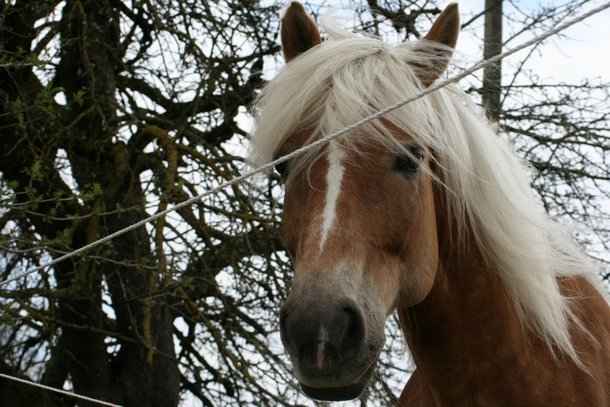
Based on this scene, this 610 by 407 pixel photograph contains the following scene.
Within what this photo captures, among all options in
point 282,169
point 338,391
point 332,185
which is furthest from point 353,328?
point 282,169

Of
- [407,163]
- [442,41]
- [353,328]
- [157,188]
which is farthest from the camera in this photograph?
[157,188]

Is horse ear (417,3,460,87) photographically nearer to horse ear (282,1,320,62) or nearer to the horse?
the horse

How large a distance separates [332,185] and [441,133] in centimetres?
38

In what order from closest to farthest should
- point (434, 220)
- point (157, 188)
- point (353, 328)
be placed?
point (353, 328), point (434, 220), point (157, 188)

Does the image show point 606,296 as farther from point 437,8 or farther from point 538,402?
point 437,8

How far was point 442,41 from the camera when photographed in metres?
2.57

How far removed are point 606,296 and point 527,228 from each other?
0.46m

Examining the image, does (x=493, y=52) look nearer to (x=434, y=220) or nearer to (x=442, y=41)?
(x=442, y=41)

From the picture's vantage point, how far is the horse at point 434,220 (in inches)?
86.7

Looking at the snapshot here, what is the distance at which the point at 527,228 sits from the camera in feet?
8.21

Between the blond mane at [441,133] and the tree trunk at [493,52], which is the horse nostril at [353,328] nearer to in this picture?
the blond mane at [441,133]

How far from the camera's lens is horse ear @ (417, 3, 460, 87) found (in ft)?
8.19

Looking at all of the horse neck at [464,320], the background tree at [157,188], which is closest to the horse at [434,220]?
the horse neck at [464,320]

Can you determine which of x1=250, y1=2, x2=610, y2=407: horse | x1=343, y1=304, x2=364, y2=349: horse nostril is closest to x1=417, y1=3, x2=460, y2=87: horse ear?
x1=250, y1=2, x2=610, y2=407: horse
